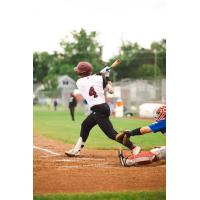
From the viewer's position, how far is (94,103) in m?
7.45

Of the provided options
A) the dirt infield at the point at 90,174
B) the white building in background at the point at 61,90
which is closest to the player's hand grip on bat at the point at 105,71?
the white building in background at the point at 61,90

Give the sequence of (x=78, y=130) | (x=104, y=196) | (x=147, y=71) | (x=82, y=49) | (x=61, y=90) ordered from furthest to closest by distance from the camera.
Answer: (x=147, y=71), (x=61, y=90), (x=82, y=49), (x=78, y=130), (x=104, y=196)

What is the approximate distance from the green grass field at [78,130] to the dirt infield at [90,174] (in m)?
0.11

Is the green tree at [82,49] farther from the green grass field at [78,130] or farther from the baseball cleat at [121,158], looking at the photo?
the baseball cleat at [121,158]

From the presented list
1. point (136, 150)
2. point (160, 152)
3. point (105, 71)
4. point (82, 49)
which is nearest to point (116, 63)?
point (105, 71)

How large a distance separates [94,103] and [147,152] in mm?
731

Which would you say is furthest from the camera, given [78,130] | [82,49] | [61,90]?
[61,90]

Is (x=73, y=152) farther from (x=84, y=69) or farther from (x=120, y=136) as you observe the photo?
(x=84, y=69)

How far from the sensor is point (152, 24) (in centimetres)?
755

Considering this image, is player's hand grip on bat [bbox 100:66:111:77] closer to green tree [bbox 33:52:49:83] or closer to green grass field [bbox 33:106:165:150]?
green grass field [bbox 33:106:165:150]

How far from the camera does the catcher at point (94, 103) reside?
24.4ft

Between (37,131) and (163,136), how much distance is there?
1.29 m

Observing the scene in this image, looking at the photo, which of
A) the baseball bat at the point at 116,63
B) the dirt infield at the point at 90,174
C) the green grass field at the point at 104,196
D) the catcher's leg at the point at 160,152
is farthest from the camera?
the baseball bat at the point at 116,63
